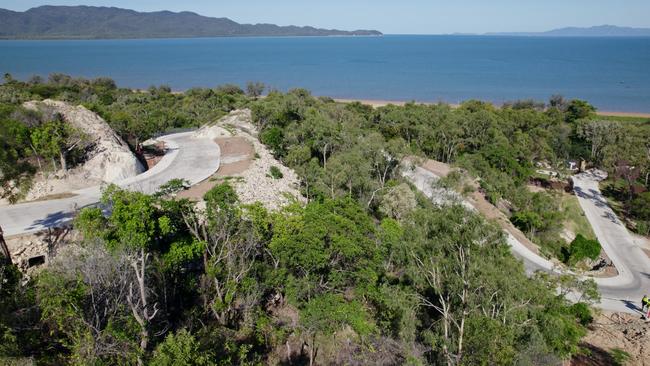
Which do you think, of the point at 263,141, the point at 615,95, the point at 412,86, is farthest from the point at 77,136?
the point at 615,95

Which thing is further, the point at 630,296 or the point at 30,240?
the point at 630,296

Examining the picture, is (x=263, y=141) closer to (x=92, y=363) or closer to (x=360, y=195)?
(x=360, y=195)

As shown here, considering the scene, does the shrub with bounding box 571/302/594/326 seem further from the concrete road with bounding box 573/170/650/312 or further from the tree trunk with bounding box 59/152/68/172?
the tree trunk with bounding box 59/152/68/172

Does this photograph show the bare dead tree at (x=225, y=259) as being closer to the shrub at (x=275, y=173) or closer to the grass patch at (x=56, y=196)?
the grass patch at (x=56, y=196)

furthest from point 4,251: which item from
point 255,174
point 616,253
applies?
point 616,253

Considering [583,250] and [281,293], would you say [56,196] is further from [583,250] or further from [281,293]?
[583,250]

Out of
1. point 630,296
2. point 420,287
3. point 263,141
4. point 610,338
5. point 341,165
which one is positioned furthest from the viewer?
point 263,141
